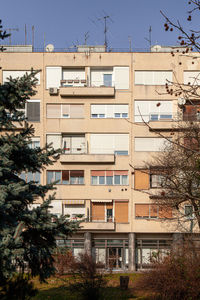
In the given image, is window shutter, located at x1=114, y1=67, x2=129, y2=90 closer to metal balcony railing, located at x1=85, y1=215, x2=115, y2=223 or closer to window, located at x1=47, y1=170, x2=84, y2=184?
window, located at x1=47, y1=170, x2=84, y2=184

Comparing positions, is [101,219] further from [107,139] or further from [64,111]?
[64,111]

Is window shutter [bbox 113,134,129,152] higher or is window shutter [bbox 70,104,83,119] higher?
window shutter [bbox 70,104,83,119]

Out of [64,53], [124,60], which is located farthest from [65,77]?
[124,60]

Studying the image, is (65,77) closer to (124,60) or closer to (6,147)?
(124,60)

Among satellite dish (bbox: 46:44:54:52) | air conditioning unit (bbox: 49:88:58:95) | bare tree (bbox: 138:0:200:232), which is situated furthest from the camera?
satellite dish (bbox: 46:44:54:52)

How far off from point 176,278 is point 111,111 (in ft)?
75.6

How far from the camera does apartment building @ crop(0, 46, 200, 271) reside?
35875mm

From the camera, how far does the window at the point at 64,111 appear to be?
121 ft

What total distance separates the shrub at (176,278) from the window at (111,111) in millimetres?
21536

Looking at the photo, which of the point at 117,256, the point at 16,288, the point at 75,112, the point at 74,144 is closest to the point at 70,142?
the point at 74,144

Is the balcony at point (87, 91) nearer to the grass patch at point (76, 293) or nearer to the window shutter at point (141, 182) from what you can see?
the window shutter at point (141, 182)

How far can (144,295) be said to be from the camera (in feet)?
62.4

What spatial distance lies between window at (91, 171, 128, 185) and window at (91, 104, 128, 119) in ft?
15.3

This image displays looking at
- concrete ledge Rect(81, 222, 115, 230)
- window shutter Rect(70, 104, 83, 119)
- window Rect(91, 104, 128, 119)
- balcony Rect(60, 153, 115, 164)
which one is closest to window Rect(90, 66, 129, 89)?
window Rect(91, 104, 128, 119)
